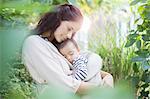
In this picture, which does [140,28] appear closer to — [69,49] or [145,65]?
[145,65]

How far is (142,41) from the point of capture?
142 cm

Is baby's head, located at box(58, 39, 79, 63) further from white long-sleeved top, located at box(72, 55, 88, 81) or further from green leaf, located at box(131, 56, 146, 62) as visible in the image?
green leaf, located at box(131, 56, 146, 62)

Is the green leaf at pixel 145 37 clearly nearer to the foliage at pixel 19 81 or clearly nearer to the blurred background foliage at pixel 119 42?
the blurred background foliage at pixel 119 42

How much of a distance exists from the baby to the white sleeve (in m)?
0.05

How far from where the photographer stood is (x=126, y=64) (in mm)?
1453

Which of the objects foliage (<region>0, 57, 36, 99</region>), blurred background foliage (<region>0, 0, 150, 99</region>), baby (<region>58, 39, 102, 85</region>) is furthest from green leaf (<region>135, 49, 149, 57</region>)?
foliage (<region>0, 57, 36, 99</region>)

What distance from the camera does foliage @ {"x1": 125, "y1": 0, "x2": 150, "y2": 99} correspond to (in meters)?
1.35

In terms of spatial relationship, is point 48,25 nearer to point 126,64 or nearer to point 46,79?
point 46,79

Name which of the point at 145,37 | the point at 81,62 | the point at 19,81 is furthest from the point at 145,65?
the point at 19,81

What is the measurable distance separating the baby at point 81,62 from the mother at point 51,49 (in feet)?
0.08

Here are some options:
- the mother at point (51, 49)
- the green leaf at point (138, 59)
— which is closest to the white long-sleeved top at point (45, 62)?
the mother at point (51, 49)

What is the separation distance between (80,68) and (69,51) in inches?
3.6

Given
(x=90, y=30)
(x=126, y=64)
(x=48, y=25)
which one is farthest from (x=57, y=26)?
(x=126, y=64)

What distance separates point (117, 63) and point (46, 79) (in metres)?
0.35
